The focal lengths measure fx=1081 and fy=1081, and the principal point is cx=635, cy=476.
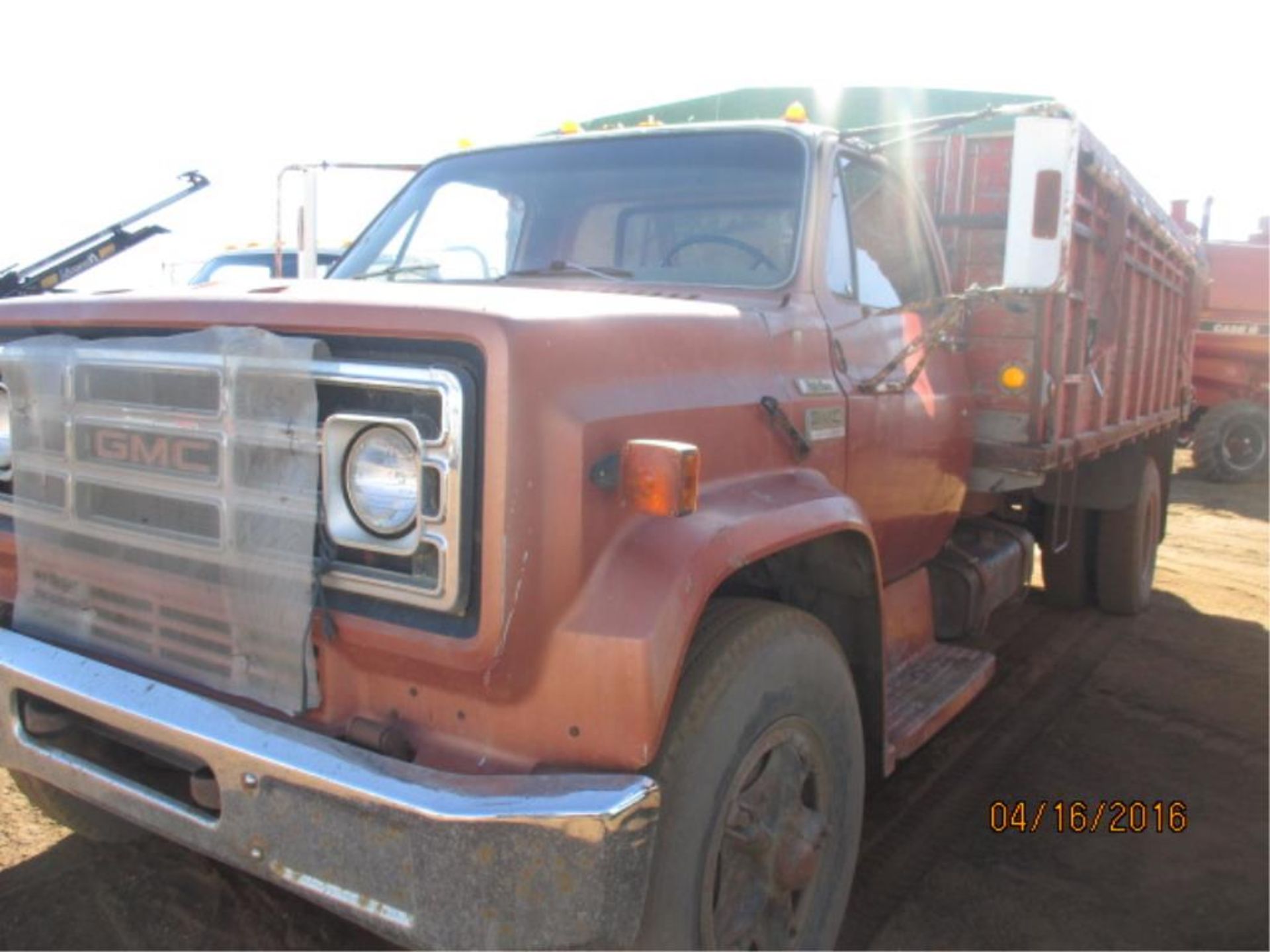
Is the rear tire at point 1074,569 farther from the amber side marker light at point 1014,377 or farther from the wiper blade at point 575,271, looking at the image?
the wiper blade at point 575,271

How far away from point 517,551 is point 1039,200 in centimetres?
178

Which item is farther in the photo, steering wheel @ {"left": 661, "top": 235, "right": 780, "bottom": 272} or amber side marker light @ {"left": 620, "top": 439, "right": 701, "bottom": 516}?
steering wheel @ {"left": 661, "top": 235, "right": 780, "bottom": 272}

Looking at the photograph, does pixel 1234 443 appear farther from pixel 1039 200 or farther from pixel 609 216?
pixel 609 216

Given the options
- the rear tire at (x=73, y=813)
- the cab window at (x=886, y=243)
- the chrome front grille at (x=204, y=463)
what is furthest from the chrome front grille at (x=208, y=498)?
the cab window at (x=886, y=243)

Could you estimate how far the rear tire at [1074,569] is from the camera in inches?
255

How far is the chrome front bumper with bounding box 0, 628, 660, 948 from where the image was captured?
1.79 metres

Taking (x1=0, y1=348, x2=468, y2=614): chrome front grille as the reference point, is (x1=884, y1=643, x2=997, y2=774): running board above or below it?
below

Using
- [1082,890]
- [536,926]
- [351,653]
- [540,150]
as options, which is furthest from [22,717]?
[1082,890]

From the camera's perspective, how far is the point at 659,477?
1962mm

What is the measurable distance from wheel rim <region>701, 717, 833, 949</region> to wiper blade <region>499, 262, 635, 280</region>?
50.8 inches

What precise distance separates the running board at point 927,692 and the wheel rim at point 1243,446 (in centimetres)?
1221

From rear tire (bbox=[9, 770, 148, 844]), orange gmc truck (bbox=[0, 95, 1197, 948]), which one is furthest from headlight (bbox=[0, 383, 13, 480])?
rear tire (bbox=[9, 770, 148, 844])

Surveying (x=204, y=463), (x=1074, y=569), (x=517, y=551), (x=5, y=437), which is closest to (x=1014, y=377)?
(x=517, y=551)
